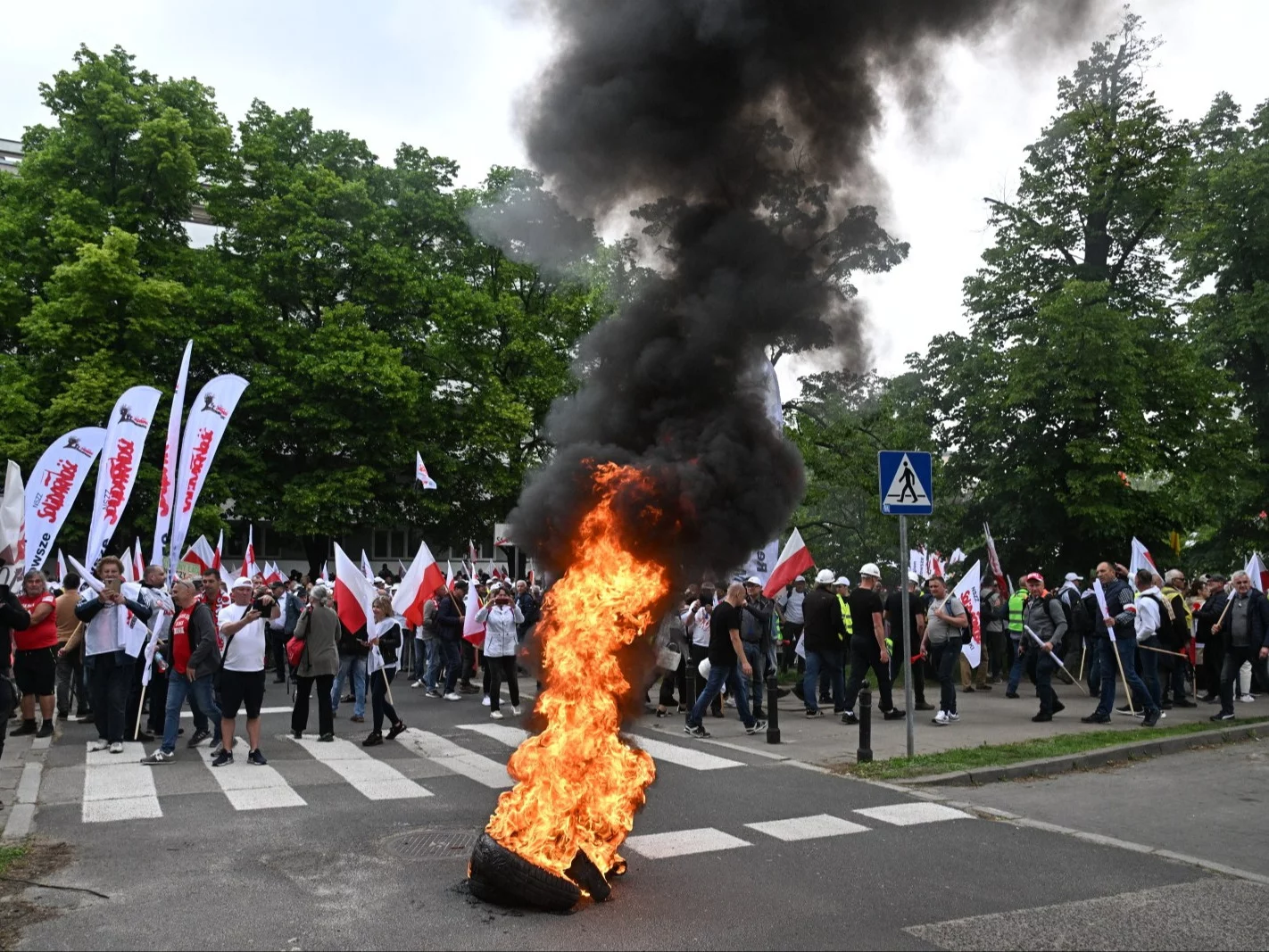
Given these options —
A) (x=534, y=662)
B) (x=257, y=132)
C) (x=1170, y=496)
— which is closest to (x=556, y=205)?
(x=534, y=662)

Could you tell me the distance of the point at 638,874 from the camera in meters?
5.98

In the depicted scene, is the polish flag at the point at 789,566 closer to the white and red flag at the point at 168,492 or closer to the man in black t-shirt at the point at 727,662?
the man in black t-shirt at the point at 727,662

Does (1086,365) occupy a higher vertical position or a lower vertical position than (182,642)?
higher

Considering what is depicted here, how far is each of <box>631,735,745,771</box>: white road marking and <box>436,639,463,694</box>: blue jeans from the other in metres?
5.47

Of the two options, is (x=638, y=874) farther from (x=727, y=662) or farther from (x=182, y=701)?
(x=182, y=701)

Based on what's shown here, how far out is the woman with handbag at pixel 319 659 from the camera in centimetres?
1102

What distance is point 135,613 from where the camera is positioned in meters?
10.1

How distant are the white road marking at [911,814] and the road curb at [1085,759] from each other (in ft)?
2.70

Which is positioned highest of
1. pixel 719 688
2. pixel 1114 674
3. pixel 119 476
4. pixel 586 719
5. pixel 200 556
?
pixel 119 476

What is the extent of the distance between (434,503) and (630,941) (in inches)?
986

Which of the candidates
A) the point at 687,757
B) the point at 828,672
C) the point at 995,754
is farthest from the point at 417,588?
the point at 995,754

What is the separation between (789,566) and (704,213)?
7.28m

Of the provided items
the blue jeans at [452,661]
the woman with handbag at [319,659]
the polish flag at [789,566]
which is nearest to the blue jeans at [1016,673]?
the polish flag at [789,566]

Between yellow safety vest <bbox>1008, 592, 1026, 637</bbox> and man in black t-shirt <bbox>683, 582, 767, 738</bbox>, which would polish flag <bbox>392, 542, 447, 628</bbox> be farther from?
yellow safety vest <bbox>1008, 592, 1026, 637</bbox>
